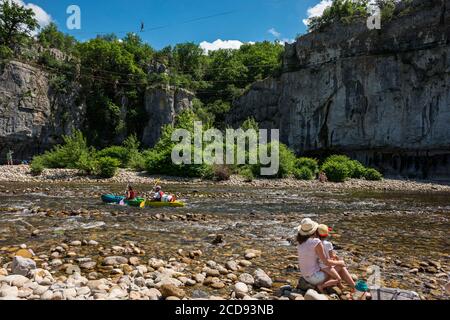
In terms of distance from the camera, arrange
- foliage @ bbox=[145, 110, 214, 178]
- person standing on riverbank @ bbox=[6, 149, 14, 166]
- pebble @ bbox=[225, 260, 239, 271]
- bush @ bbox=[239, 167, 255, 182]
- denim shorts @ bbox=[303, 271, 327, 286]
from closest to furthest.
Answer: denim shorts @ bbox=[303, 271, 327, 286]
pebble @ bbox=[225, 260, 239, 271]
bush @ bbox=[239, 167, 255, 182]
foliage @ bbox=[145, 110, 214, 178]
person standing on riverbank @ bbox=[6, 149, 14, 166]

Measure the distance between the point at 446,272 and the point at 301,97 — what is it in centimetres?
4897

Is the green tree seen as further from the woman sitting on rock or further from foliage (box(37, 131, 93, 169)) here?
the woman sitting on rock

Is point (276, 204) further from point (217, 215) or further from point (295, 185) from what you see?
point (295, 185)

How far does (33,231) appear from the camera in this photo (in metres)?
10.1

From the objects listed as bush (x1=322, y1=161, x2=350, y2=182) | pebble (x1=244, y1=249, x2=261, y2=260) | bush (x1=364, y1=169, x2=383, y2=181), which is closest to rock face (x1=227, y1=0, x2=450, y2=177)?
bush (x1=364, y1=169, x2=383, y2=181)

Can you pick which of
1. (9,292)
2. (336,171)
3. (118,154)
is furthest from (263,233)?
(118,154)

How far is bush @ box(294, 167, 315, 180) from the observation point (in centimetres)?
3972

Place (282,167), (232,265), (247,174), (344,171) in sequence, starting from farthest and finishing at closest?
1. (344,171)
2. (282,167)
3. (247,174)
4. (232,265)

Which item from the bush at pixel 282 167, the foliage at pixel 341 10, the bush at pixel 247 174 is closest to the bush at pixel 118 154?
the bush at pixel 247 174

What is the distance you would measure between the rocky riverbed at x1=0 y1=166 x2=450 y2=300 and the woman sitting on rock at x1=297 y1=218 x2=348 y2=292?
0.70 feet

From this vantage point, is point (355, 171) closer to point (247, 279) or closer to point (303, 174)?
point (303, 174)

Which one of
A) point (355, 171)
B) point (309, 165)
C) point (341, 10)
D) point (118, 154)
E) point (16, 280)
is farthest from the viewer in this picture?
point (341, 10)

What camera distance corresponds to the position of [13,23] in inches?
2036

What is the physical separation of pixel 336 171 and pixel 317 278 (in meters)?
34.9
